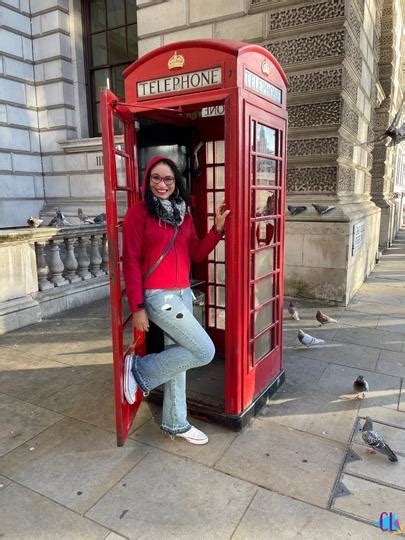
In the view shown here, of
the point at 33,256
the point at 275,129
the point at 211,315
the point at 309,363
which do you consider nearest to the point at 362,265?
the point at 309,363

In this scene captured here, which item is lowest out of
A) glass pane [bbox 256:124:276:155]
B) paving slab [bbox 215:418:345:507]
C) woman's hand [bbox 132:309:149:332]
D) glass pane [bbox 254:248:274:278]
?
paving slab [bbox 215:418:345:507]

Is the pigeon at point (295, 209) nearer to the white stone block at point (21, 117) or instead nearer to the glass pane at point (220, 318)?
the glass pane at point (220, 318)

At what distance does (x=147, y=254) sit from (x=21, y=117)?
981 centimetres

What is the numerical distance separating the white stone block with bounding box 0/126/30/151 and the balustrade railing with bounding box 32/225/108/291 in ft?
15.4

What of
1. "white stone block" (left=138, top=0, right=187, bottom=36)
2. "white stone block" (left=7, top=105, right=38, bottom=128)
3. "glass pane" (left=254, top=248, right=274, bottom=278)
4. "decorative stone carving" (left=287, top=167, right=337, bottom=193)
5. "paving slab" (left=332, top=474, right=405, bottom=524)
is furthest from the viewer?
"white stone block" (left=7, top=105, right=38, bottom=128)

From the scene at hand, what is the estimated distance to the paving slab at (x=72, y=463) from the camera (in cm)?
243

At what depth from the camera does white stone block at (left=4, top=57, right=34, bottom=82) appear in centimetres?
1002

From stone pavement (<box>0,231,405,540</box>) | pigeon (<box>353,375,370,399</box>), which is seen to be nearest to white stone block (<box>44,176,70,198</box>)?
stone pavement (<box>0,231,405,540</box>)

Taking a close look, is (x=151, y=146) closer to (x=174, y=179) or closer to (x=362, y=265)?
(x=174, y=179)

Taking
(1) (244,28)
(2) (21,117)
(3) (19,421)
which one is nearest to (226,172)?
(3) (19,421)

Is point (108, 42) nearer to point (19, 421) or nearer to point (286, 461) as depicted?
point (19, 421)

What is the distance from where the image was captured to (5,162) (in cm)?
1018

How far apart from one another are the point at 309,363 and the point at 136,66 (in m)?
3.28

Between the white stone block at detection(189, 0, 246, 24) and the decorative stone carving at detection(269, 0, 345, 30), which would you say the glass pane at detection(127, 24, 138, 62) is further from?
the decorative stone carving at detection(269, 0, 345, 30)
